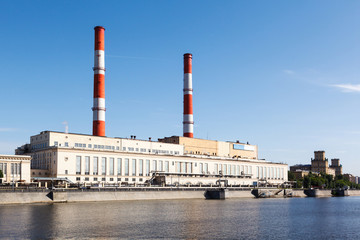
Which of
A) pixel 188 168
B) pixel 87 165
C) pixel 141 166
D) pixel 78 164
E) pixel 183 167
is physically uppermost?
pixel 78 164

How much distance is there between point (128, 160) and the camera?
13338cm

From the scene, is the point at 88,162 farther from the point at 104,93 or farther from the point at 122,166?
the point at 104,93

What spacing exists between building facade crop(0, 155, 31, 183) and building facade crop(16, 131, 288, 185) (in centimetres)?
589

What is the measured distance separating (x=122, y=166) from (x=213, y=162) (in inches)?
1657

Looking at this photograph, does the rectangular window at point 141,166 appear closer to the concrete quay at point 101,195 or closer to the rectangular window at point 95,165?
the rectangular window at point 95,165

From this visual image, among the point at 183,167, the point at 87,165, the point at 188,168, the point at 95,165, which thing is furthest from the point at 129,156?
the point at 188,168

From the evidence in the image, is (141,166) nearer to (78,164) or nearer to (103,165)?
(103,165)

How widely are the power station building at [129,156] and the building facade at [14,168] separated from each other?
582 cm

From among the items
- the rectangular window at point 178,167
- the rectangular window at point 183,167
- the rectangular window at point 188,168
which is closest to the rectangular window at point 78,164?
the rectangular window at point 178,167

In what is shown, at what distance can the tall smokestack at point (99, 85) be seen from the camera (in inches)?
4948

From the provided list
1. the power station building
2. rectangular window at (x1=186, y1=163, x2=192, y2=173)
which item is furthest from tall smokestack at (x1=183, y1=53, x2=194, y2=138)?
rectangular window at (x1=186, y1=163, x2=192, y2=173)

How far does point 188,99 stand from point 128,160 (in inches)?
1274

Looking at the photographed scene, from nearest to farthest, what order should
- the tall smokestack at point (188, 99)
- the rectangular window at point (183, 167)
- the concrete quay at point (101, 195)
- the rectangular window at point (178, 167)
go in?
the concrete quay at point (101, 195), the rectangular window at point (178, 167), the rectangular window at point (183, 167), the tall smokestack at point (188, 99)

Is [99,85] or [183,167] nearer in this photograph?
[99,85]
